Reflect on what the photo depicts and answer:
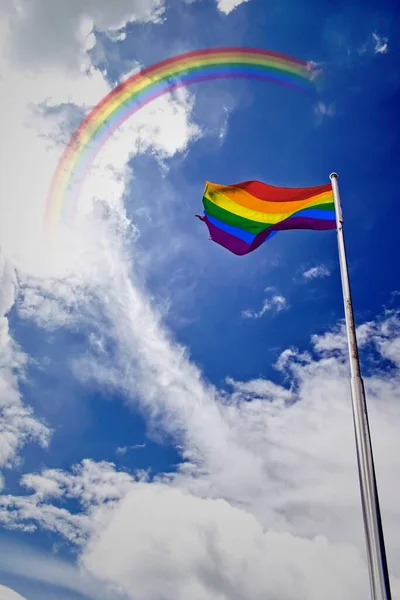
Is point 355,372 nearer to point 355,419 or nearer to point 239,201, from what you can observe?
point 355,419

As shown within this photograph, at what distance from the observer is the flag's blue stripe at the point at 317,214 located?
40.1 feet

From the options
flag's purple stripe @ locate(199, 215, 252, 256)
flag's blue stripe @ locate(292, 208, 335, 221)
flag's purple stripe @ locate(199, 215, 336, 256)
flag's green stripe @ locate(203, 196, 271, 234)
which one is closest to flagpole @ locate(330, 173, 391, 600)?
flag's purple stripe @ locate(199, 215, 336, 256)

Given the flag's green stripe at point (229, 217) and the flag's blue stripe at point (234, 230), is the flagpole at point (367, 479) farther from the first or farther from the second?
the flag's green stripe at point (229, 217)

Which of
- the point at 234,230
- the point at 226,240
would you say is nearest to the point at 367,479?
the point at 226,240

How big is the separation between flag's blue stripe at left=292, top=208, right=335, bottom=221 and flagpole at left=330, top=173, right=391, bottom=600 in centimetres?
362

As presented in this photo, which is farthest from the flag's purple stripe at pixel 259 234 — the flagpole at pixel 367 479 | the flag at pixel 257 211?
the flagpole at pixel 367 479

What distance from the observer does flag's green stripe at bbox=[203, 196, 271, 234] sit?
1324 cm

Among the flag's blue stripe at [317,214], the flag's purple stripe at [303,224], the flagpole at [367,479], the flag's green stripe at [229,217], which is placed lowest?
the flagpole at [367,479]

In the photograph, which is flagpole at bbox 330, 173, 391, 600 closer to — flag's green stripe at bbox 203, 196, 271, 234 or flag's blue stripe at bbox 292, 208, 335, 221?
flag's blue stripe at bbox 292, 208, 335, 221

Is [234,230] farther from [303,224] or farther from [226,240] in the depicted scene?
[303,224]

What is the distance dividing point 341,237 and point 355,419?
4.88 meters

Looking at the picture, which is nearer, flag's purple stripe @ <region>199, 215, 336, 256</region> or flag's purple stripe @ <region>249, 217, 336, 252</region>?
flag's purple stripe @ <region>249, 217, 336, 252</region>

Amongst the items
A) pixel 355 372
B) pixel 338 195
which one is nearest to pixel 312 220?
pixel 338 195

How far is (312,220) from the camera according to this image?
1238 cm
